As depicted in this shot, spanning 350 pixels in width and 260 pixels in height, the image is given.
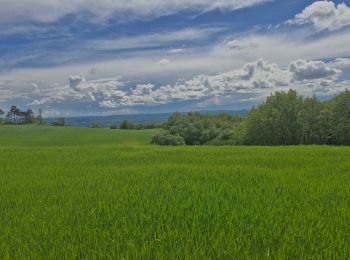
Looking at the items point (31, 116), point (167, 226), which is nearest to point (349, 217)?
point (167, 226)

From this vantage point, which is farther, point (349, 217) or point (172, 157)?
point (172, 157)

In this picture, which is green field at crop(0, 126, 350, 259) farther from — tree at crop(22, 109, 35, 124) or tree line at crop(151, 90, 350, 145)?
tree at crop(22, 109, 35, 124)

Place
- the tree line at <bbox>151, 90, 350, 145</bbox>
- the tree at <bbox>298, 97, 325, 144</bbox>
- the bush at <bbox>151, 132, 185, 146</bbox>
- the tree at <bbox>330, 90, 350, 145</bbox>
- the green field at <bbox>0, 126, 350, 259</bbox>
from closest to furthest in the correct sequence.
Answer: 1. the green field at <bbox>0, 126, 350, 259</bbox>
2. the tree at <bbox>330, 90, 350, 145</bbox>
3. the tree line at <bbox>151, 90, 350, 145</bbox>
4. the tree at <bbox>298, 97, 325, 144</bbox>
5. the bush at <bbox>151, 132, 185, 146</bbox>

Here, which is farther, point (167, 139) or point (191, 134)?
point (191, 134)

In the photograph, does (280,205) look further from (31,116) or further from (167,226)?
(31,116)

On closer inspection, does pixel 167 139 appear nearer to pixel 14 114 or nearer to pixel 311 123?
pixel 311 123

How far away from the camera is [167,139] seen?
76.4 m

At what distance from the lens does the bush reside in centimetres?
7551

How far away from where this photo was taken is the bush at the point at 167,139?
2973 inches

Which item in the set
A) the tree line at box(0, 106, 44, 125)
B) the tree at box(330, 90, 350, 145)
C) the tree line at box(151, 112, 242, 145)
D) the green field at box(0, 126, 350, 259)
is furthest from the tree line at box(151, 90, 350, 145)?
the tree line at box(0, 106, 44, 125)

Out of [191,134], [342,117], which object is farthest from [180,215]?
[191,134]

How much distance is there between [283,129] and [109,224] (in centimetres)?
5842

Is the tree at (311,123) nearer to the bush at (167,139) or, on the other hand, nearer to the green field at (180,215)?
the bush at (167,139)

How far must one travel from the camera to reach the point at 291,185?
9.76m
